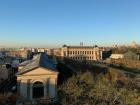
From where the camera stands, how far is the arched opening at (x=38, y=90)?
36.8 metres

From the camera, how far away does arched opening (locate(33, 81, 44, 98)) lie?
36812mm

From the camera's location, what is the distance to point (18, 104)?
31828 millimetres

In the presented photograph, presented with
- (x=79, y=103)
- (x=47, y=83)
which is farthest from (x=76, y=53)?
(x=79, y=103)

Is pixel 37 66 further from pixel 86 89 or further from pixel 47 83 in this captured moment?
pixel 86 89

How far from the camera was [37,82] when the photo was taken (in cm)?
3716

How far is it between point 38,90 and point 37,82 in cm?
111

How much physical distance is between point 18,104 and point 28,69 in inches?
246

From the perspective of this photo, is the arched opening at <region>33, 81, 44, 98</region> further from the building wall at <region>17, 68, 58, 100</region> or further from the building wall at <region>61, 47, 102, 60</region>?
the building wall at <region>61, 47, 102, 60</region>

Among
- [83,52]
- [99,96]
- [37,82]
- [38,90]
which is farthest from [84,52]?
[99,96]

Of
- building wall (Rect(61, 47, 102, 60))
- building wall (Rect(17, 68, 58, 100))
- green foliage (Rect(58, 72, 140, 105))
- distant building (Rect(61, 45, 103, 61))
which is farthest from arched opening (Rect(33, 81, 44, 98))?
building wall (Rect(61, 47, 102, 60))

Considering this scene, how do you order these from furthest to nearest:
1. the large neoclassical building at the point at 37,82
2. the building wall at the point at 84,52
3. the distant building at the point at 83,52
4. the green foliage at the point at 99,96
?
1. the building wall at the point at 84,52
2. the distant building at the point at 83,52
3. the large neoclassical building at the point at 37,82
4. the green foliage at the point at 99,96

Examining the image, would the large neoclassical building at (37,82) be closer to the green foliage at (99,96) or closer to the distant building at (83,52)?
the green foliage at (99,96)

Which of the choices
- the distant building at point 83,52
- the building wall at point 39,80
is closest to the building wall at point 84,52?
the distant building at point 83,52

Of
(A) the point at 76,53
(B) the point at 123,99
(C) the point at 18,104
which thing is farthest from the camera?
(A) the point at 76,53
